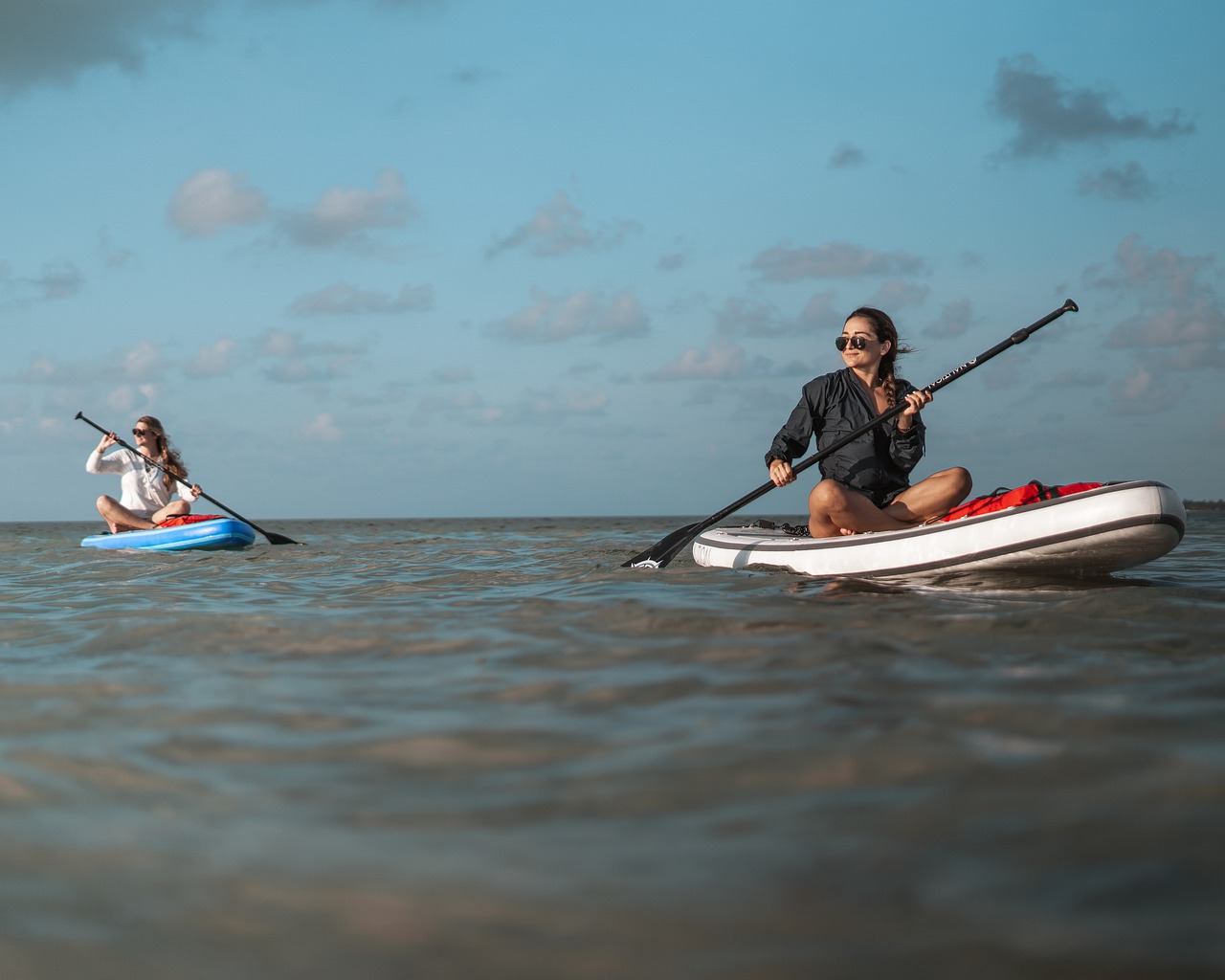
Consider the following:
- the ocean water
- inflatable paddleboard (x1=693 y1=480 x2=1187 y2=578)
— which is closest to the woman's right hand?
inflatable paddleboard (x1=693 y1=480 x2=1187 y2=578)

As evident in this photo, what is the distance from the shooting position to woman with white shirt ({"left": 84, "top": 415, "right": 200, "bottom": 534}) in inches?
510

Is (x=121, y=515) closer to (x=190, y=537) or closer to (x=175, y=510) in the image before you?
(x=175, y=510)

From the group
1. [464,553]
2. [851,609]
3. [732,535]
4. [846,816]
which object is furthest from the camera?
[464,553]

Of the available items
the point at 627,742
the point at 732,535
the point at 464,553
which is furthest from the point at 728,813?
the point at 464,553

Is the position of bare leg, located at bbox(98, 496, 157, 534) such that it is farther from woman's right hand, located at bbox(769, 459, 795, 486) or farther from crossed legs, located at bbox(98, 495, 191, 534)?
woman's right hand, located at bbox(769, 459, 795, 486)

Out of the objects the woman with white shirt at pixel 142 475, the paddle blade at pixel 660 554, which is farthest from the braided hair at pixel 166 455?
the paddle blade at pixel 660 554

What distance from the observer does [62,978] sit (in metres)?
1.43

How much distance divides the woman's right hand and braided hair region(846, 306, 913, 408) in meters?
0.85

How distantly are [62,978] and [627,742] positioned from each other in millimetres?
1330

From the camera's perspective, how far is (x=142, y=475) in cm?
1319

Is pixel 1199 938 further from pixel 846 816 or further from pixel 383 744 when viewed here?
pixel 383 744

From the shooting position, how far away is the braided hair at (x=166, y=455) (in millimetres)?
12961

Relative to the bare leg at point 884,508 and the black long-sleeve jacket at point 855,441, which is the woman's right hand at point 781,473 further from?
the bare leg at point 884,508

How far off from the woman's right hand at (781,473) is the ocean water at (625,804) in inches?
119
